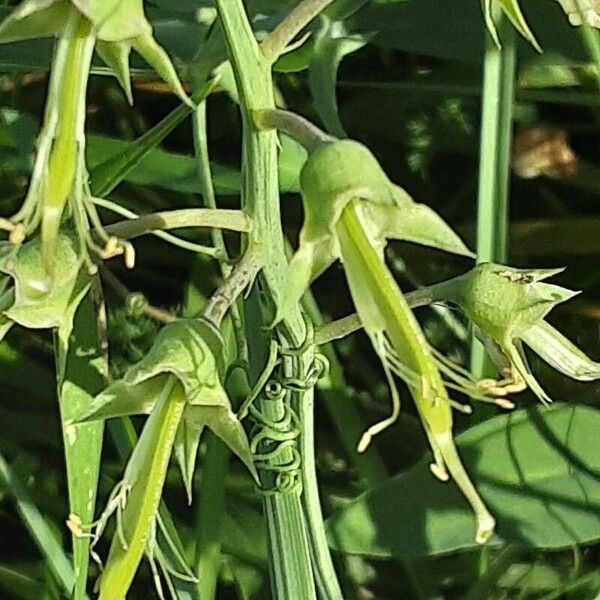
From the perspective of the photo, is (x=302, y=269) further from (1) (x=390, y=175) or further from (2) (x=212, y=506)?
(1) (x=390, y=175)

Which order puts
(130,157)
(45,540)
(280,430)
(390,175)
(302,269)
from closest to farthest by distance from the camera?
(302,269), (280,430), (130,157), (45,540), (390,175)

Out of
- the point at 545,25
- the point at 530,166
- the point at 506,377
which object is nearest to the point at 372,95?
the point at 530,166

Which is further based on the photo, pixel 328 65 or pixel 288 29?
pixel 328 65

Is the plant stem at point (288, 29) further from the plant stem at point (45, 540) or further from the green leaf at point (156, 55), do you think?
the plant stem at point (45, 540)

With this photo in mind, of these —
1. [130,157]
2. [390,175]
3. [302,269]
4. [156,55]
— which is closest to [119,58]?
[156,55]

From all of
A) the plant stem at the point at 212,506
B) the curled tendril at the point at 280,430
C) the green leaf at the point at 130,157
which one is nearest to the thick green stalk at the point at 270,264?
the curled tendril at the point at 280,430

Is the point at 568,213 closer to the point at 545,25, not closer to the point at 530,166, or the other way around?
the point at 530,166

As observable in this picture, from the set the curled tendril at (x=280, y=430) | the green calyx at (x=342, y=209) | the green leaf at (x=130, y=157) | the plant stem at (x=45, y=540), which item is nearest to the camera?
the green calyx at (x=342, y=209)
